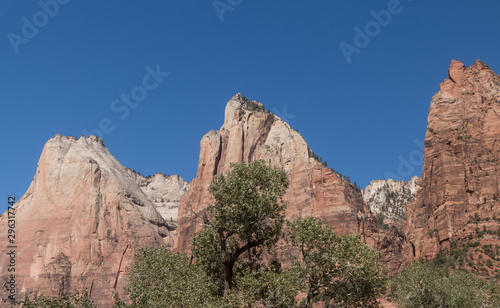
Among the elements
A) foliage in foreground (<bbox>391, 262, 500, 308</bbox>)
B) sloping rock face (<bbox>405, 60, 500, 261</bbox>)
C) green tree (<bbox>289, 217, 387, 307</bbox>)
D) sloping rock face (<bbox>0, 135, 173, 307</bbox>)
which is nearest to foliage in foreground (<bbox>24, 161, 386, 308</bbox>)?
green tree (<bbox>289, 217, 387, 307</bbox>)

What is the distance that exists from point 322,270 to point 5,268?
16234cm

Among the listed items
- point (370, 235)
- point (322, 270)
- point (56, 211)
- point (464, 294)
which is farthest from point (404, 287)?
point (56, 211)

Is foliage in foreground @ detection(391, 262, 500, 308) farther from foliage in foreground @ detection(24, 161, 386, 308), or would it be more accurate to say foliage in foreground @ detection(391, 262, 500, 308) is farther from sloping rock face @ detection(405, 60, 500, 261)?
sloping rock face @ detection(405, 60, 500, 261)

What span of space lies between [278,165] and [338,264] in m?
120

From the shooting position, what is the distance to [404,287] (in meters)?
64.9

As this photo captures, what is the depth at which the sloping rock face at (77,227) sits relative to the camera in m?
161

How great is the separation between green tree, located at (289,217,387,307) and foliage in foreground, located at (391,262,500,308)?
3037 cm

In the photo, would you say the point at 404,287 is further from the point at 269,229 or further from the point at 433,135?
the point at 433,135

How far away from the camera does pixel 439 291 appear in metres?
62.7

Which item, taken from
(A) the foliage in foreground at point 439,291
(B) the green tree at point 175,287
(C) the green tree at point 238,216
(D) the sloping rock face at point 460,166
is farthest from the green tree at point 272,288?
(D) the sloping rock face at point 460,166

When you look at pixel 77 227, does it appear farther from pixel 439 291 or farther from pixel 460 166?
pixel 439 291

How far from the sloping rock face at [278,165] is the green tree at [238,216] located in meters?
89.6

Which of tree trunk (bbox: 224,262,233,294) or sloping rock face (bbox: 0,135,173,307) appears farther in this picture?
sloping rock face (bbox: 0,135,173,307)

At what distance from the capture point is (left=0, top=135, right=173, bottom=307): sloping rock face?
160600mm
